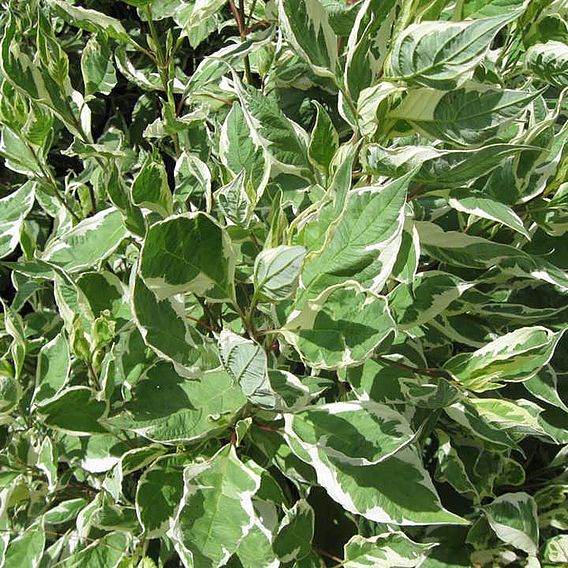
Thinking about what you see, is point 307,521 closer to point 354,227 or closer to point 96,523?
point 96,523

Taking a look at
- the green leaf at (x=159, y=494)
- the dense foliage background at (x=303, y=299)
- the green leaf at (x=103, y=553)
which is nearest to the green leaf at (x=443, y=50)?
the dense foliage background at (x=303, y=299)

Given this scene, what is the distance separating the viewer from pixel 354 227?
630mm

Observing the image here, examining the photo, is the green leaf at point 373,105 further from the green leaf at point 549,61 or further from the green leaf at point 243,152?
the green leaf at point 549,61

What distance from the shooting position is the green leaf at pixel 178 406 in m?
0.74

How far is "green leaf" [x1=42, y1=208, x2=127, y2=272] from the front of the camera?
0.94 meters

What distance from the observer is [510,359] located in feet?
2.55

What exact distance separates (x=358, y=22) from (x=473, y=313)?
525 mm

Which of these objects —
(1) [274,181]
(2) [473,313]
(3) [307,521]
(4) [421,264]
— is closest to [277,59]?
(1) [274,181]

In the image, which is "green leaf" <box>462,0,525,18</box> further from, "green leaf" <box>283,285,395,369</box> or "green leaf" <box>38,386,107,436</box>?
"green leaf" <box>38,386,107,436</box>

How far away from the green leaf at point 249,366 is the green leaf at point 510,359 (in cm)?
29

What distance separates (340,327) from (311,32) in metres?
0.32

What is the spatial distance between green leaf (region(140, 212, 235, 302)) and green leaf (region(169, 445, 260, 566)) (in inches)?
8.2

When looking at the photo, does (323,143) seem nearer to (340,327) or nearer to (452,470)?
(340,327)

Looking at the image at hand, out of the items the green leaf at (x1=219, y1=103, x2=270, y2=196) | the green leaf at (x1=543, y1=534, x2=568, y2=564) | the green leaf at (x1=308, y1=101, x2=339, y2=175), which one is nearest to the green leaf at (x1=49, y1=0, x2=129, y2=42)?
the green leaf at (x1=219, y1=103, x2=270, y2=196)
